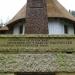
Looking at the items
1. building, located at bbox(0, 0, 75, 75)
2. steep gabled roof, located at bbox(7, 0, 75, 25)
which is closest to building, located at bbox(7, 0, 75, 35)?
steep gabled roof, located at bbox(7, 0, 75, 25)

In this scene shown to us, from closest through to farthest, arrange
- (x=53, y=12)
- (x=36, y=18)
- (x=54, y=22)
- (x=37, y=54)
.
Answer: (x=37, y=54), (x=36, y=18), (x=54, y=22), (x=53, y=12)

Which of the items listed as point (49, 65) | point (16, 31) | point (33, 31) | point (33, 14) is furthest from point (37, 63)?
point (16, 31)

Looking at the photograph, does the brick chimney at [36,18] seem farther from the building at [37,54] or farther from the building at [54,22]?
the building at [54,22]

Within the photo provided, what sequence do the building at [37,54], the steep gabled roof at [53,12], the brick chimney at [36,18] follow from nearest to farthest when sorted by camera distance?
the building at [37,54] < the brick chimney at [36,18] < the steep gabled roof at [53,12]

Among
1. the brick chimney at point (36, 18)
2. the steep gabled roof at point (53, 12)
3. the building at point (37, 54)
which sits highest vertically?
the steep gabled roof at point (53, 12)

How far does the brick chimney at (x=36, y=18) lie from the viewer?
17406mm

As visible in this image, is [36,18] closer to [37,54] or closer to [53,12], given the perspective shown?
[37,54]

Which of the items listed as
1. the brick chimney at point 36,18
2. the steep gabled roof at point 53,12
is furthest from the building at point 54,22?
the brick chimney at point 36,18

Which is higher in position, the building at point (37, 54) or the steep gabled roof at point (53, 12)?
the steep gabled roof at point (53, 12)

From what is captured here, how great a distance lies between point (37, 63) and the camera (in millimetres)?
14508

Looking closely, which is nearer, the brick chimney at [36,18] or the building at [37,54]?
the building at [37,54]

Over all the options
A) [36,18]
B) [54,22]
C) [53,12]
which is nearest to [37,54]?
[36,18]

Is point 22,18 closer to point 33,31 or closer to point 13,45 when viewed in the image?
point 33,31

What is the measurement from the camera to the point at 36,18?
1798cm
